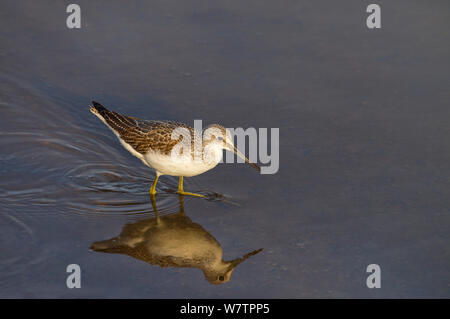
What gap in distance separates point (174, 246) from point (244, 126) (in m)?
2.57

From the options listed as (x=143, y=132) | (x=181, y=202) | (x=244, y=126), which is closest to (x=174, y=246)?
(x=181, y=202)

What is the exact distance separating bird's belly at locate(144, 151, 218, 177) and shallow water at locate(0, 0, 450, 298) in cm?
38

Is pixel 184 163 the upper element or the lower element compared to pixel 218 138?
lower

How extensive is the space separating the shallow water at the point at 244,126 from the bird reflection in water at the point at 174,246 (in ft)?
0.32

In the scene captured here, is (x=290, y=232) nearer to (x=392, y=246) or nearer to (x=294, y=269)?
(x=294, y=269)

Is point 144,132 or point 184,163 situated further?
point 144,132

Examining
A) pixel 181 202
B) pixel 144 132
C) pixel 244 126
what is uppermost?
pixel 244 126

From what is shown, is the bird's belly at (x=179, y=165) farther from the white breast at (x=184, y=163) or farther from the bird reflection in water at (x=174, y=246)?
the bird reflection in water at (x=174, y=246)

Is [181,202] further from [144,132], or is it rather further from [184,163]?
[144,132]

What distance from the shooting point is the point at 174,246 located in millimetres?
6676

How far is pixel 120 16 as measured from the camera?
10945 mm

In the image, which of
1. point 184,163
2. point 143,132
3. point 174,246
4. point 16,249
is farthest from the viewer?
point 143,132

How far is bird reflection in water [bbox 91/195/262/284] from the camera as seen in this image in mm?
Result: 6348

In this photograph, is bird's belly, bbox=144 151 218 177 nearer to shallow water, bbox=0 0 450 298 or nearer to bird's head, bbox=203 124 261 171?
bird's head, bbox=203 124 261 171
